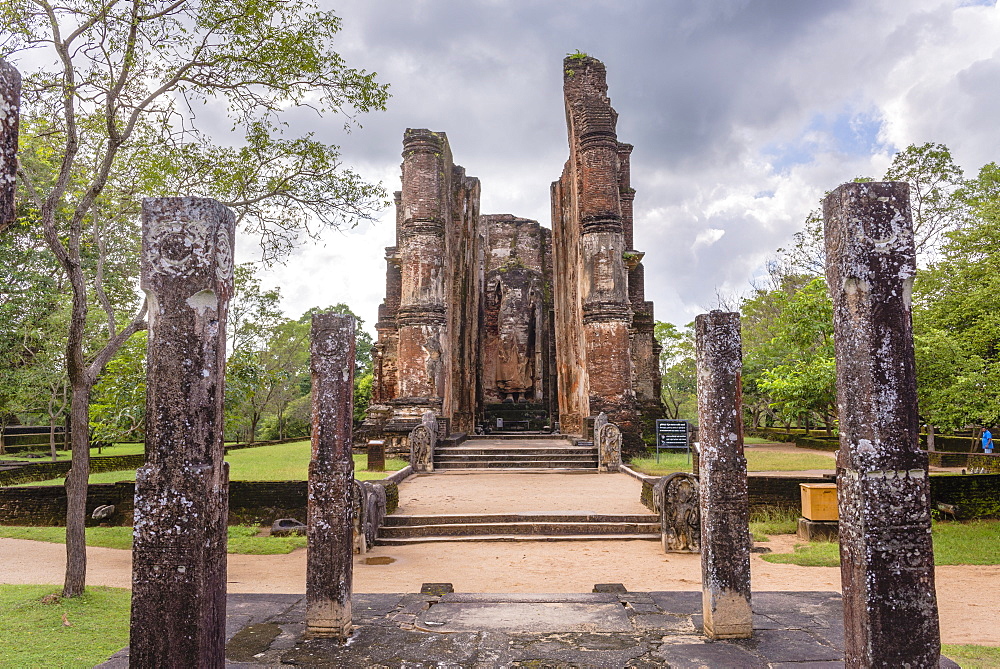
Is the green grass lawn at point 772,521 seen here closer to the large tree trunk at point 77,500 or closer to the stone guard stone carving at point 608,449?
the stone guard stone carving at point 608,449

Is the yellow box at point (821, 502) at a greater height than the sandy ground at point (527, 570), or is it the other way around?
the yellow box at point (821, 502)

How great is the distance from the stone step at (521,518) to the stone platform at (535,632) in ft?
13.5

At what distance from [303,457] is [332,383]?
16.9 metres

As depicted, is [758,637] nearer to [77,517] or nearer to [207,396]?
[207,396]

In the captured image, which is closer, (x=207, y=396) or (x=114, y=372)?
(x=207, y=396)

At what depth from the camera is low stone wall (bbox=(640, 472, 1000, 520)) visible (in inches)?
451

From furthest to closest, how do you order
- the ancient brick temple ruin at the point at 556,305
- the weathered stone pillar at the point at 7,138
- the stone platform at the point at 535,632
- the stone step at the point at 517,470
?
1. the ancient brick temple ruin at the point at 556,305
2. the stone step at the point at 517,470
3. the stone platform at the point at 535,632
4. the weathered stone pillar at the point at 7,138

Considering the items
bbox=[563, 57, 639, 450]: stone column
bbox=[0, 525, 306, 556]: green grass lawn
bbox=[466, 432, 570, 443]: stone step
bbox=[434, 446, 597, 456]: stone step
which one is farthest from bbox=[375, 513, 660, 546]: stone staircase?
bbox=[466, 432, 570, 443]: stone step

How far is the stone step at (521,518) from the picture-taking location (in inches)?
404

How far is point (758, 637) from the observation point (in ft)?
15.9

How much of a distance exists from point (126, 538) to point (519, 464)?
8.41 metres

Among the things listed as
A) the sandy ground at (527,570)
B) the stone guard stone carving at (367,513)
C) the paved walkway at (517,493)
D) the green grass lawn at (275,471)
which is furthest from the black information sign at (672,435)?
the stone guard stone carving at (367,513)

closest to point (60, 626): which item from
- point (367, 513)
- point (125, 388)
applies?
point (367, 513)

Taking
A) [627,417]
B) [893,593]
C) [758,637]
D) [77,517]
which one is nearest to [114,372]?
[77,517]
